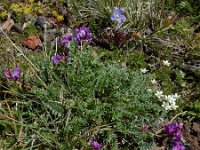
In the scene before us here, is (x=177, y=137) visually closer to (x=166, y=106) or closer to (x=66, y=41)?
(x=166, y=106)

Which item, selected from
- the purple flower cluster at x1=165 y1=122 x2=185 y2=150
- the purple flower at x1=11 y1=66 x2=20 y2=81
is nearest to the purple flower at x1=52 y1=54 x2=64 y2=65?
the purple flower at x1=11 y1=66 x2=20 y2=81

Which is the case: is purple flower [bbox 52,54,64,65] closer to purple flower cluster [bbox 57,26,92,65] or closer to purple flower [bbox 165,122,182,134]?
purple flower cluster [bbox 57,26,92,65]

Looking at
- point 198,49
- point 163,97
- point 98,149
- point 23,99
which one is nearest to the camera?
point 98,149

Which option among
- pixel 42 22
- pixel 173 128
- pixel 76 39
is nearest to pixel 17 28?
pixel 42 22

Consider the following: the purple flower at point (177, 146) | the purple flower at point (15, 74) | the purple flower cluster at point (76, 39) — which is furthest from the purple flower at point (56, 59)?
the purple flower at point (177, 146)

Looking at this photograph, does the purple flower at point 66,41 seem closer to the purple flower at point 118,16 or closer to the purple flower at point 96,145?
the purple flower at point 118,16

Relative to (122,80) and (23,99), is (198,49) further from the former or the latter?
(23,99)

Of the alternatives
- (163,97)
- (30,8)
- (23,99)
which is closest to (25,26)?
(30,8)

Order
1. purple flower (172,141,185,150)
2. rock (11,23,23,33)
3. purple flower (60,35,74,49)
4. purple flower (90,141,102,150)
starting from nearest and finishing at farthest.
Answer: purple flower (90,141,102,150)
purple flower (172,141,185,150)
purple flower (60,35,74,49)
rock (11,23,23,33)
